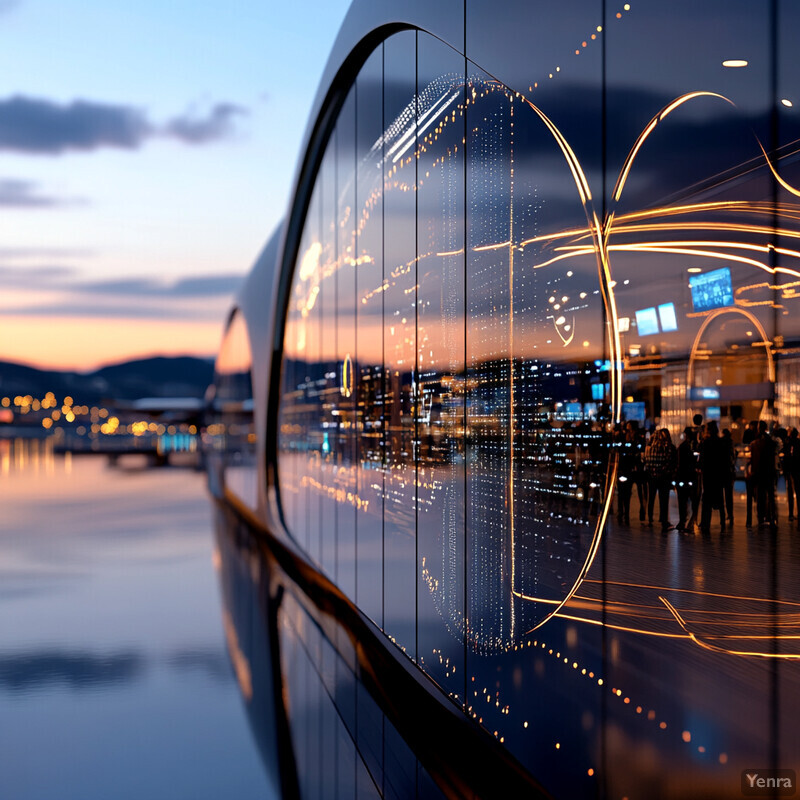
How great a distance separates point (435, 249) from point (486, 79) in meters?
1.24

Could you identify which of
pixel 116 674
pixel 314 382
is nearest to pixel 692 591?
pixel 116 674

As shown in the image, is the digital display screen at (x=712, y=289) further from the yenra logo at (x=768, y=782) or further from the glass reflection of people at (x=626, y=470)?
the yenra logo at (x=768, y=782)

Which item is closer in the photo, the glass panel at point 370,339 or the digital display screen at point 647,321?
the digital display screen at point 647,321

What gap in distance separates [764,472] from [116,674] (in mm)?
5178

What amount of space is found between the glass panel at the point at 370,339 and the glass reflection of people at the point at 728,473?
4.31 m

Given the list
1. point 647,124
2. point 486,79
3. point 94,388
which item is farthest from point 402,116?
point 94,388

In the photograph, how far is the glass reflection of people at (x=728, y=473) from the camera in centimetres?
247

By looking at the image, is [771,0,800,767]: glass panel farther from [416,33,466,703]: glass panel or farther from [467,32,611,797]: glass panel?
[416,33,466,703]: glass panel

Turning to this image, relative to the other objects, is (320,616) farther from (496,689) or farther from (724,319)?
(724,319)

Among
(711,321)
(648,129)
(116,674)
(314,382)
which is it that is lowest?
(116,674)

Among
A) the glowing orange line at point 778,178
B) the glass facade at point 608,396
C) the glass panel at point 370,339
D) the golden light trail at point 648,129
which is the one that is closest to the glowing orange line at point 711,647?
the glass facade at point 608,396

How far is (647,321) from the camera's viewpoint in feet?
9.23

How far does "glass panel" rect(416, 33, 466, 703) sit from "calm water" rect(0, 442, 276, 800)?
1242 mm

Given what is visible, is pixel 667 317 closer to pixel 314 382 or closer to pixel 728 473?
pixel 728 473
